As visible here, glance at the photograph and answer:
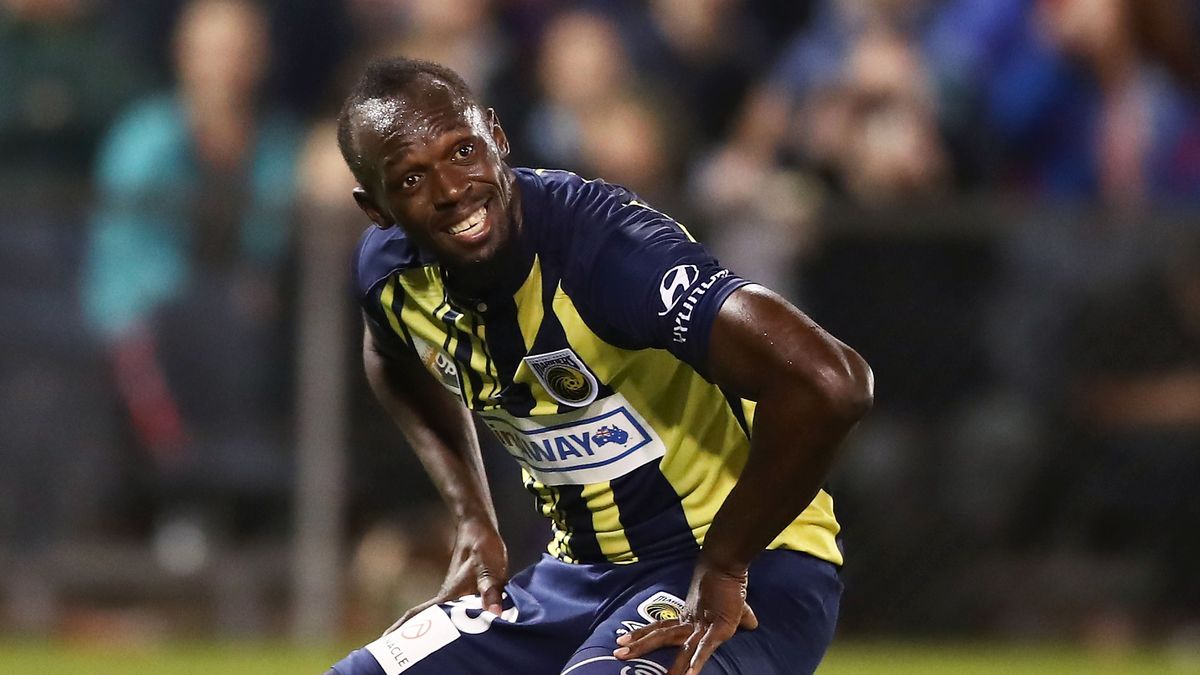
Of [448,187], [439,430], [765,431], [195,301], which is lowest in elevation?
[195,301]

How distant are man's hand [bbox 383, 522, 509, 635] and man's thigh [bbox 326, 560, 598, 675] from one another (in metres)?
0.05

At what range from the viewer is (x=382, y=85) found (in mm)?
3818

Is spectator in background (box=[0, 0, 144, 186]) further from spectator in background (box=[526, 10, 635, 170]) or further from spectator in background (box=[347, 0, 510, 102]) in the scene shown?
spectator in background (box=[526, 10, 635, 170])

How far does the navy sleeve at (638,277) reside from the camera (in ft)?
11.9

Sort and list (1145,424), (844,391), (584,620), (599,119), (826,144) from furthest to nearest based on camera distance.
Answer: (599,119), (826,144), (1145,424), (584,620), (844,391)

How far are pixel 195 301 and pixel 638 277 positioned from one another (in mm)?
5047

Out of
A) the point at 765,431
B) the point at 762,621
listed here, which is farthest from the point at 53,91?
the point at 765,431

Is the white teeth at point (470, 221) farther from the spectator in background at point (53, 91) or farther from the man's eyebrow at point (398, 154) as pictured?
the spectator in background at point (53, 91)

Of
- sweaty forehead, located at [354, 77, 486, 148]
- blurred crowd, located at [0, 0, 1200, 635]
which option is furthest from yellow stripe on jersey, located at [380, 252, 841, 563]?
blurred crowd, located at [0, 0, 1200, 635]

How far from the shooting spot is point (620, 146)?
878 cm

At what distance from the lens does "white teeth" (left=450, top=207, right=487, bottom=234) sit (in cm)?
385

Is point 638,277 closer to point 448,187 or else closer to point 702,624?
point 448,187

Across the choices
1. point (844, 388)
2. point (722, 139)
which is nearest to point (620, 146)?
point (722, 139)

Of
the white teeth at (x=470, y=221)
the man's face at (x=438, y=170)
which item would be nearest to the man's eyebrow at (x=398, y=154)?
the man's face at (x=438, y=170)
